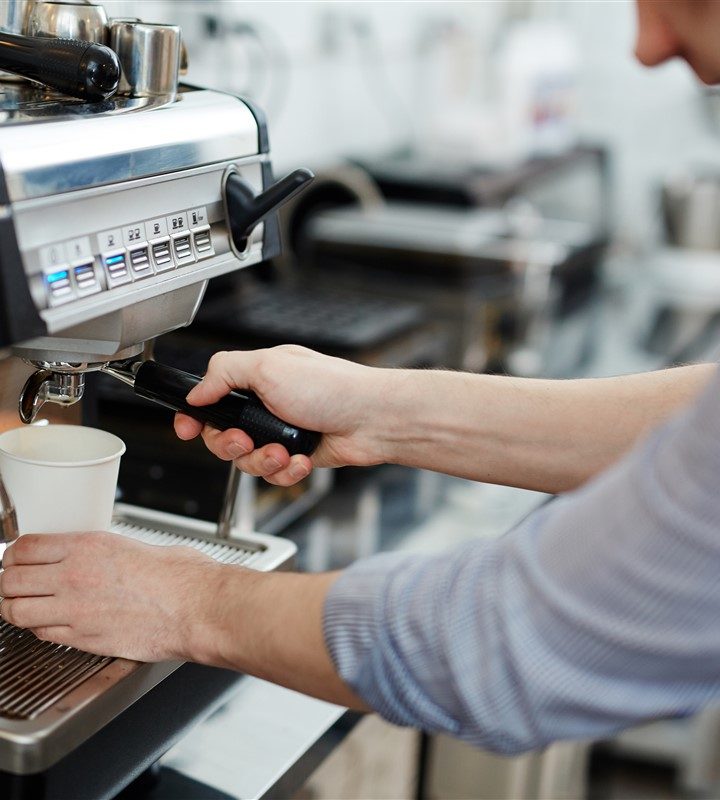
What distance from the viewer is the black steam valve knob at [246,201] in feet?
2.43

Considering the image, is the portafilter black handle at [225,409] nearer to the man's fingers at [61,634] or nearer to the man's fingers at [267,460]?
the man's fingers at [267,460]

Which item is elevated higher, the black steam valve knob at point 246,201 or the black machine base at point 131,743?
the black steam valve knob at point 246,201

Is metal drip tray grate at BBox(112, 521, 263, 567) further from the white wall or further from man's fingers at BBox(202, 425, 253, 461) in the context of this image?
the white wall

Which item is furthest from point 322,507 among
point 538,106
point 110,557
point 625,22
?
point 625,22

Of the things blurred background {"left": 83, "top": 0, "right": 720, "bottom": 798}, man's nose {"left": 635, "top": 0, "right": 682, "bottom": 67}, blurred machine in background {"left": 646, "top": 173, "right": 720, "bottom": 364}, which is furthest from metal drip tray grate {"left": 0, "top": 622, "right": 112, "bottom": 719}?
blurred machine in background {"left": 646, "top": 173, "right": 720, "bottom": 364}

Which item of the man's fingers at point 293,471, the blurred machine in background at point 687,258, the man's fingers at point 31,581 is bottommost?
the blurred machine in background at point 687,258

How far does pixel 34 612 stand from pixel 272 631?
0.51 ft

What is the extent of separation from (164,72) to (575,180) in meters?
2.61

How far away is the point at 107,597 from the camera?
2.26 ft

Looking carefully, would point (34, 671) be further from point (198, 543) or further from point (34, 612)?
point (198, 543)

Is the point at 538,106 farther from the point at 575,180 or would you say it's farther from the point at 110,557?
the point at 110,557

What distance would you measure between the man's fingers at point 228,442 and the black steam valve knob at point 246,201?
0.13m

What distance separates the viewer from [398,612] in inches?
22.9

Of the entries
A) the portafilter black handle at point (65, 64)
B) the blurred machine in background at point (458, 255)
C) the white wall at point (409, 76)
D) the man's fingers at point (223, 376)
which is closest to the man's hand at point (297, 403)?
the man's fingers at point (223, 376)
